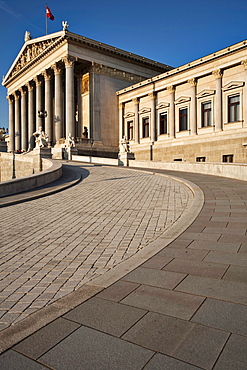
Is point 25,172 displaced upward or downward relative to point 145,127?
downward

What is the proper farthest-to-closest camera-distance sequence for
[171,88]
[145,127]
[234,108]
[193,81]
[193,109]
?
[145,127] → [171,88] → [193,109] → [193,81] → [234,108]

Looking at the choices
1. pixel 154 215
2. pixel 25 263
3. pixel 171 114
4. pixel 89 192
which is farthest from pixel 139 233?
pixel 171 114

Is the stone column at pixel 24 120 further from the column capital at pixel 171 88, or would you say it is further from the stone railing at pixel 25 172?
the column capital at pixel 171 88

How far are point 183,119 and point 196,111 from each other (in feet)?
8.26

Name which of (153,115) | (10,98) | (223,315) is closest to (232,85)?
(153,115)

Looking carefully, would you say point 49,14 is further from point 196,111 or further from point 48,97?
point 196,111

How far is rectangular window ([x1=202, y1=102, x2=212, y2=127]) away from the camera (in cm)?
3503

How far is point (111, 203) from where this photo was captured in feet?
34.3

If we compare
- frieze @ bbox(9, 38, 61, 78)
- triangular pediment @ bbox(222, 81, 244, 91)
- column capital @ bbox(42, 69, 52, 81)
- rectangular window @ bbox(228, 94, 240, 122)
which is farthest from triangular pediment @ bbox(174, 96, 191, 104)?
frieze @ bbox(9, 38, 61, 78)

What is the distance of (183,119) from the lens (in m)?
38.6

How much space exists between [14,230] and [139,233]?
10.2 ft

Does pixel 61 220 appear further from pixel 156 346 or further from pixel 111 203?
pixel 156 346

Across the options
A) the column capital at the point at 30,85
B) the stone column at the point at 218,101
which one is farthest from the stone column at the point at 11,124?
the stone column at the point at 218,101

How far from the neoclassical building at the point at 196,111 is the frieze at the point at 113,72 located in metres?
3.60
